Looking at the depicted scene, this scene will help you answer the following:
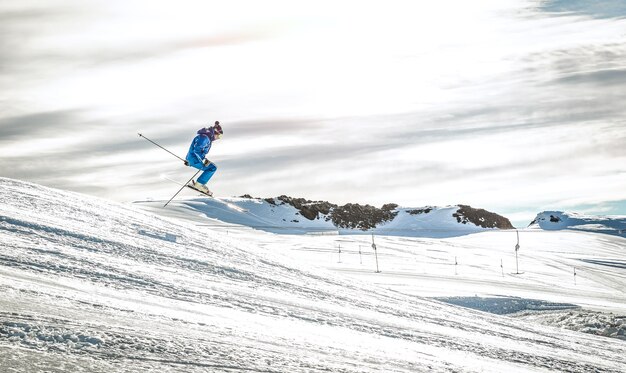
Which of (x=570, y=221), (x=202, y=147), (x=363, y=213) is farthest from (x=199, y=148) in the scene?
(x=363, y=213)

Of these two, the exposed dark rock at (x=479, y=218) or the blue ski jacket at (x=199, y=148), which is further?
the exposed dark rock at (x=479, y=218)

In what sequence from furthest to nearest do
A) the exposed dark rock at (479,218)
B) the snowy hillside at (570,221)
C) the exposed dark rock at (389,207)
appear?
the exposed dark rock at (389,207) → the snowy hillside at (570,221) → the exposed dark rock at (479,218)

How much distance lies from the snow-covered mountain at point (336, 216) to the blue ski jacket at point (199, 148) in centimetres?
3789

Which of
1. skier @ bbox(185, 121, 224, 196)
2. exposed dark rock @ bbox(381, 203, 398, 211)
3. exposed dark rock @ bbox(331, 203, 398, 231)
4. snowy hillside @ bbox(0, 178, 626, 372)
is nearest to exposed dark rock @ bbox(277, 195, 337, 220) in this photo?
exposed dark rock @ bbox(331, 203, 398, 231)

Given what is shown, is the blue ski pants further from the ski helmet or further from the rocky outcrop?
the rocky outcrop

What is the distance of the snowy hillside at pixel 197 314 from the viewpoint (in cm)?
507

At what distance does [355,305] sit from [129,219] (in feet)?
18.0

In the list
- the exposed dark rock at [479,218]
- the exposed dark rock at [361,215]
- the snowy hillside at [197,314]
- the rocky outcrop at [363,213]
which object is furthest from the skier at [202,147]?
the exposed dark rock at [361,215]

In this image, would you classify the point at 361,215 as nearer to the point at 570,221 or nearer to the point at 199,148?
the point at 570,221

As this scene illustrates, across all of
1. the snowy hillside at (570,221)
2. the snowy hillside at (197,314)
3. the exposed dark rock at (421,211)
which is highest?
the exposed dark rock at (421,211)

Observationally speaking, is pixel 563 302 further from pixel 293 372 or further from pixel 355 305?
pixel 293 372

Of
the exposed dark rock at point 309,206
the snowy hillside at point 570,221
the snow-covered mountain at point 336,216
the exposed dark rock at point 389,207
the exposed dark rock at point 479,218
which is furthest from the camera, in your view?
the exposed dark rock at point 389,207

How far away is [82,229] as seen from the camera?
34.9 ft

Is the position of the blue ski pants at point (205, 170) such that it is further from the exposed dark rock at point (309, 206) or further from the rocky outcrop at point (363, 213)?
the exposed dark rock at point (309, 206)
